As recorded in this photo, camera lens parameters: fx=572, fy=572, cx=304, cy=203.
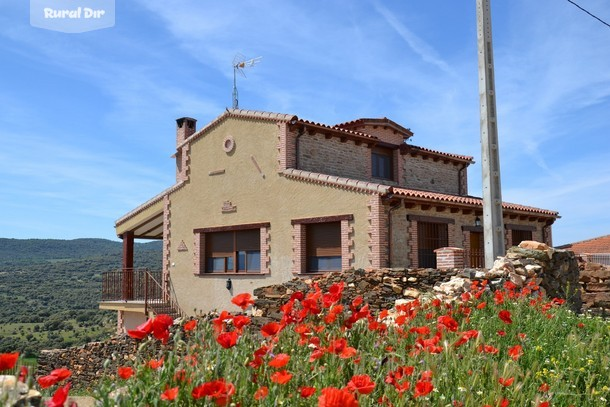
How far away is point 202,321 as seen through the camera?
4.41 metres

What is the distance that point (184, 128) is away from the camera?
77.9 ft

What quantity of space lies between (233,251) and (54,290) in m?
65.1

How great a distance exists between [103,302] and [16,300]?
54.6 m

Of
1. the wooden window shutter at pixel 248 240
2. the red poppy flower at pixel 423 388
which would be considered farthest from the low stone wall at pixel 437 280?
the red poppy flower at pixel 423 388

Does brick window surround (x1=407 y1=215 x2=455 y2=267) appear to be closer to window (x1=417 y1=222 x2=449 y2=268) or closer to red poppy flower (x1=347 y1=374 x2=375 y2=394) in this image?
window (x1=417 y1=222 x2=449 y2=268)

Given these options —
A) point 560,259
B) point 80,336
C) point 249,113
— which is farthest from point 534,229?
point 80,336

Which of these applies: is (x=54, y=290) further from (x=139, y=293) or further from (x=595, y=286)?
(x=595, y=286)

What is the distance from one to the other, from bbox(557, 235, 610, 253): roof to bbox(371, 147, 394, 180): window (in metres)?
14.1

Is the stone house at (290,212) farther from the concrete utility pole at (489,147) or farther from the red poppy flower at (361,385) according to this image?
the red poppy flower at (361,385)

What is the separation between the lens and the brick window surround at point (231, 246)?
18500 millimetres

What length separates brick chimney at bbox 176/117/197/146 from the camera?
77.9 feet

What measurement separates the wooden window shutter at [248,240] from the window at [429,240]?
538 cm

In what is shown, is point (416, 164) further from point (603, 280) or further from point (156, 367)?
point (156, 367)

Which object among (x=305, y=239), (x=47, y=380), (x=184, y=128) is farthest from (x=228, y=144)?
(x=47, y=380)
